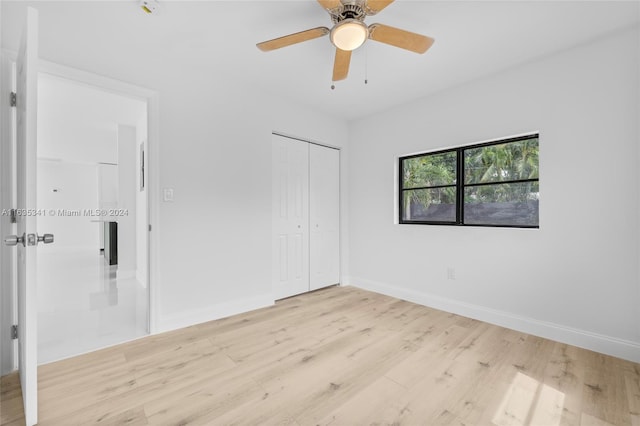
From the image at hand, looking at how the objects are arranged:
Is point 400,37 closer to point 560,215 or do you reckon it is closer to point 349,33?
point 349,33

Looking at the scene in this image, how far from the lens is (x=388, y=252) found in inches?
146

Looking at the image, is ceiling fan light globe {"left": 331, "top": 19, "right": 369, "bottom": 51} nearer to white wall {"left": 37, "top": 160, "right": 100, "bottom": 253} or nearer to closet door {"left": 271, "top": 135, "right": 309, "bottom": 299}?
closet door {"left": 271, "top": 135, "right": 309, "bottom": 299}

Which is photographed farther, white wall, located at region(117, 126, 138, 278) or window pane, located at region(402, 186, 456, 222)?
white wall, located at region(117, 126, 138, 278)

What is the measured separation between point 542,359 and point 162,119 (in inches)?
146

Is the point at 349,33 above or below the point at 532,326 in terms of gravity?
above

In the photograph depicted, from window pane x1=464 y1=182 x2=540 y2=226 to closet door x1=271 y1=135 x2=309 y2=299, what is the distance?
1995mm

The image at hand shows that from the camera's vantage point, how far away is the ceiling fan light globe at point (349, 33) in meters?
1.65

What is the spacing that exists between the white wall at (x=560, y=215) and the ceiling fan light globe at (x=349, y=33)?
182 cm

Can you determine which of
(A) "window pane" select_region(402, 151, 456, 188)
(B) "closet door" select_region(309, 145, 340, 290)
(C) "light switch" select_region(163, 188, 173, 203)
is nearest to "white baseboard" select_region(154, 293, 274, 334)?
(B) "closet door" select_region(309, 145, 340, 290)

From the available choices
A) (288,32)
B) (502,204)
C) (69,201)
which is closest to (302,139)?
(288,32)

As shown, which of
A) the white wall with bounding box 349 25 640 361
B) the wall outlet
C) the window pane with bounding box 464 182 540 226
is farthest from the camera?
the wall outlet

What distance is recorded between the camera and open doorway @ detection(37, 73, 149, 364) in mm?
2592

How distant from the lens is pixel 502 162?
9.26ft

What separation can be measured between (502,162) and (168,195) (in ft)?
10.7
